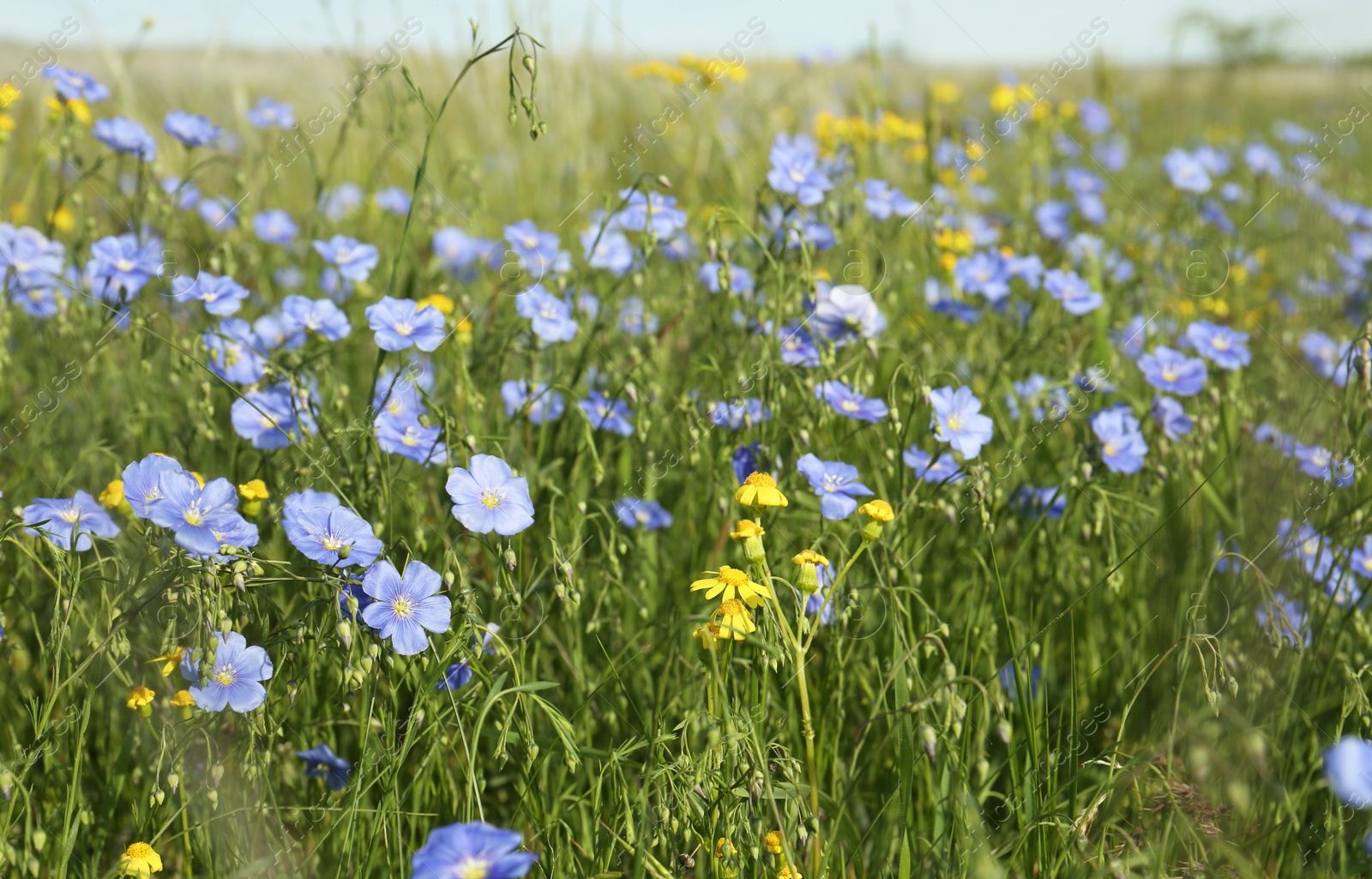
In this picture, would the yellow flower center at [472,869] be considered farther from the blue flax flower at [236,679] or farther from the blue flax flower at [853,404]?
the blue flax flower at [853,404]

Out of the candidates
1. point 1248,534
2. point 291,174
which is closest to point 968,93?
point 291,174

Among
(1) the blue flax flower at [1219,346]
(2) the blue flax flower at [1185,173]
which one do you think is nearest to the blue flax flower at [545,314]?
(1) the blue flax flower at [1219,346]

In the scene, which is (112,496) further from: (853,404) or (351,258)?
(853,404)

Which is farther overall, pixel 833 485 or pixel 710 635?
pixel 833 485

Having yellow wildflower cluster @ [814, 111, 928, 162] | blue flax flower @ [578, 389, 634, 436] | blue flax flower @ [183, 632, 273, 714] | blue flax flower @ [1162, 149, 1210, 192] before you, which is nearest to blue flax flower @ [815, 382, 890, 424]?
blue flax flower @ [578, 389, 634, 436]

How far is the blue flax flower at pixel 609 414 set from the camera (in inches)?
80.3

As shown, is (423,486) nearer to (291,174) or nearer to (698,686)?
(698,686)

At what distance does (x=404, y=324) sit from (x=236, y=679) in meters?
0.67

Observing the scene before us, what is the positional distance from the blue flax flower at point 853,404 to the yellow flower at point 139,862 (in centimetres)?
126

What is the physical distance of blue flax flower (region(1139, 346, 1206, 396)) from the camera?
7.13 ft

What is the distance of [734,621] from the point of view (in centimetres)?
129

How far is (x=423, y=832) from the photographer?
1540 mm

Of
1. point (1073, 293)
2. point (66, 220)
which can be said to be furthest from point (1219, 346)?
point (66, 220)

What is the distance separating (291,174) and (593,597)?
13.6 feet
